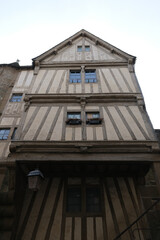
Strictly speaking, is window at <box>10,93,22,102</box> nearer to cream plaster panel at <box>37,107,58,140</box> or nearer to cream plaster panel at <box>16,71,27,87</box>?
cream plaster panel at <box>16,71,27,87</box>

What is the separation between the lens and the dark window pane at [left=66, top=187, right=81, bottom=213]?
547 cm

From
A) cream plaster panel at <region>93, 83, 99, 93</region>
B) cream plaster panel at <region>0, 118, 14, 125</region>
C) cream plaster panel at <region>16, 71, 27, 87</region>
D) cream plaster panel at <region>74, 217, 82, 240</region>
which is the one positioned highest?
cream plaster panel at <region>16, 71, 27, 87</region>

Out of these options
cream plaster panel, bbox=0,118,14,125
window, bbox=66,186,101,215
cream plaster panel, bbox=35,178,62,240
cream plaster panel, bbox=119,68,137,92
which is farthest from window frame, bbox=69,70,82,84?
window, bbox=66,186,101,215

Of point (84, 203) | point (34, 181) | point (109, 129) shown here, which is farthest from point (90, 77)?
point (34, 181)

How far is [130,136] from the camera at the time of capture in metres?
6.13

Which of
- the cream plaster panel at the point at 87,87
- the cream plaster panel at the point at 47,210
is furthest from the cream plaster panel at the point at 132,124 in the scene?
the cream plaster panel at the point at 47,210

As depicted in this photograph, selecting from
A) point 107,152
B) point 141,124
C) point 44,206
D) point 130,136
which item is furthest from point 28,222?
point 141,124

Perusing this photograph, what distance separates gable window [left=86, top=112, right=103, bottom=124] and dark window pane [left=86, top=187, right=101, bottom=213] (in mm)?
2350

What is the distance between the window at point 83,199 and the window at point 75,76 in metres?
5.10

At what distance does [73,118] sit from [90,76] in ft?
10.4

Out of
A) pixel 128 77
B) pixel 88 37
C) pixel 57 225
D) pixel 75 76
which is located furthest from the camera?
pixel 88 37

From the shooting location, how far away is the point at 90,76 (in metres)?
9.08

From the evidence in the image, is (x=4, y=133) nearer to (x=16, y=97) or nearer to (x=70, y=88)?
(x=16, y=97)

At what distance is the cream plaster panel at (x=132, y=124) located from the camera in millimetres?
6100
